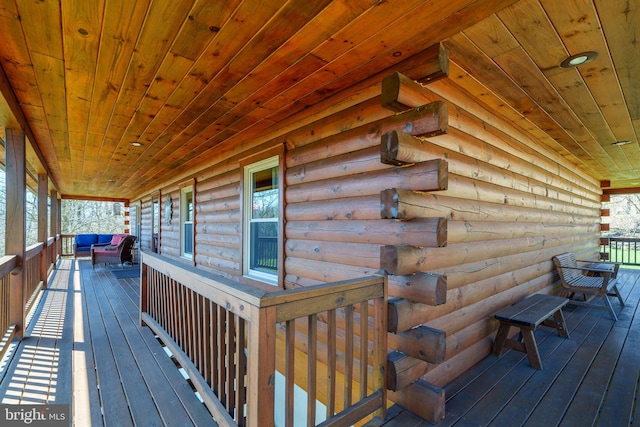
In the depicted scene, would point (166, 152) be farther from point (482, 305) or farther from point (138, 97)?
point (482, 305)

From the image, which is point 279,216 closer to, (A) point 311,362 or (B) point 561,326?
(A) point 311,362

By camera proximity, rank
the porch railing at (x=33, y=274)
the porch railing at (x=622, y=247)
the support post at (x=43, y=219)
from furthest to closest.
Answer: the porch railing at (x=622, y=247) < the support post at (x=43, y=219) < the porch railing at (x=33, y=274)

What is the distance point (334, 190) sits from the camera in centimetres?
264

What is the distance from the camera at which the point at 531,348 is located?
8.13 feet

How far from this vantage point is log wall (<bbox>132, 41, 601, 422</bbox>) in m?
1.88

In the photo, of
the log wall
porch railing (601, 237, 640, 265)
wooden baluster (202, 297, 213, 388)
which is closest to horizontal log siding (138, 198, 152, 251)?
the log wall

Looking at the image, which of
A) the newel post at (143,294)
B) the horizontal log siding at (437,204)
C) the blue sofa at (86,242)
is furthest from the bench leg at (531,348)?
the blue sofa at (86,242)

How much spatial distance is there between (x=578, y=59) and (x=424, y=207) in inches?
58.7

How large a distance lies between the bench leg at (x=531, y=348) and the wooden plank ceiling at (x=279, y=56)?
1.99 metres

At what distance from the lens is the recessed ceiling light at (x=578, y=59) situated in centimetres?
205

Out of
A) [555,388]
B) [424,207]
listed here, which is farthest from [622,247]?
[424,207]

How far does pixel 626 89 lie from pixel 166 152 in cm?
539

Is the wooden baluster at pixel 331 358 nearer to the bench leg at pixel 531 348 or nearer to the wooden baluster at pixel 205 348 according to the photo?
the wooden baluster at pixel 205 348

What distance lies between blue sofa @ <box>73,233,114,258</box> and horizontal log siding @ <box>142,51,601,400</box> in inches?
371
